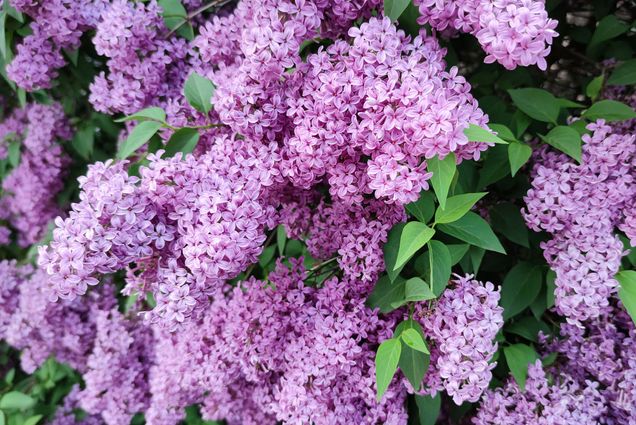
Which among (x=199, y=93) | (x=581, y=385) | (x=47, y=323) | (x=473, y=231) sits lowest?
(x=581, y=385)

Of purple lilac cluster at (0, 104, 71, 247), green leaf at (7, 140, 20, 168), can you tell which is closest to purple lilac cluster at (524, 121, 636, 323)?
purple lilac cluster at (0, 104, 71, 247)

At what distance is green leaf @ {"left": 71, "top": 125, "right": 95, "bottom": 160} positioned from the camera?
90.4 inches

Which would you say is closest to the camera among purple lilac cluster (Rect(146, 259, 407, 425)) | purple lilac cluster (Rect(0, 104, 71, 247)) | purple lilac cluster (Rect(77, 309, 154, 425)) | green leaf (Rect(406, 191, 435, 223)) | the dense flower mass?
the dense flower mass

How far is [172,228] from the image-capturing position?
4.17 feet

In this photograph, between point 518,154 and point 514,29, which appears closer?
point 514,29

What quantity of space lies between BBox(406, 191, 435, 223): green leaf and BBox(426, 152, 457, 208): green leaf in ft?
0.61

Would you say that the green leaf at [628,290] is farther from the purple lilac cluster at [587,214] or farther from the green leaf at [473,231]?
the green leaf at [473,231]

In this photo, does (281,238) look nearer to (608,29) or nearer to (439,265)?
(439,265)

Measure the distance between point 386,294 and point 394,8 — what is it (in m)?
0.69

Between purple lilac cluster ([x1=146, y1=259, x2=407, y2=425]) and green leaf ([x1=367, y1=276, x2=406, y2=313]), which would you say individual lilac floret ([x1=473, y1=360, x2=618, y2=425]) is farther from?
green leaf ([x1=367, y1=276, x2=406, y2=313])

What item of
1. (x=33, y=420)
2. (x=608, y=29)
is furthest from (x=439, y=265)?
(x=33, y=420)

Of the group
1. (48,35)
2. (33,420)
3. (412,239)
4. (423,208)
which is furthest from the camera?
(33,420)

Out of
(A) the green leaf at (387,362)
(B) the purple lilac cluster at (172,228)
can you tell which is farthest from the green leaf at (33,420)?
(A) the green leaf at (387,362)

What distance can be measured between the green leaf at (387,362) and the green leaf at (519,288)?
16.4 inches
